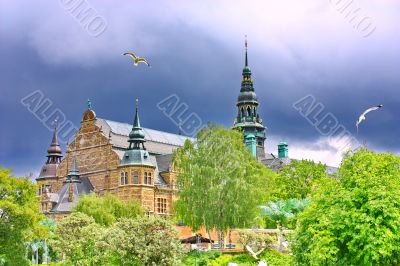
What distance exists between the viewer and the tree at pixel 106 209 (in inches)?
2694

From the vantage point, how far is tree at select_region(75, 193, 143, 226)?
225 feet

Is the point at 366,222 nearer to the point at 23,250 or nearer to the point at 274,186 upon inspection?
the point at 23,250

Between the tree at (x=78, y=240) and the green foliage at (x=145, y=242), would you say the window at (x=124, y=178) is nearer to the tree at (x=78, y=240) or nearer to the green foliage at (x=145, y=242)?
the tree at (x=78, y=240)

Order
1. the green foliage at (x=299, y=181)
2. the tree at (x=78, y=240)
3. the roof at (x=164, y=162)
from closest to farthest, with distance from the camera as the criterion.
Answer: the tree at (x=78, y=240)
the green foliage at (x=299, y=181)
the roof at (x=164, y=162)

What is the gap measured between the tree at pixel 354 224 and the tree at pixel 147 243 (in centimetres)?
1154

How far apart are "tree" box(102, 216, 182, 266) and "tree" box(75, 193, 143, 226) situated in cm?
3178

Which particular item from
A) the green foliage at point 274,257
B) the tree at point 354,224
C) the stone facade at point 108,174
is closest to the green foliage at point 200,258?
the green foliage at point 274,257

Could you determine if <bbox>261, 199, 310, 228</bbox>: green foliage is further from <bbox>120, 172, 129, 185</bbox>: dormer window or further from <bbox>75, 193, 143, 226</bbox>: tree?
<bbox>120, 172, 129, 185</bbox>: dormer window

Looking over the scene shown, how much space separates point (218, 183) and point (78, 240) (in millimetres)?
12666

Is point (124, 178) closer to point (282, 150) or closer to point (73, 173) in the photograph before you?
point (73, 173)

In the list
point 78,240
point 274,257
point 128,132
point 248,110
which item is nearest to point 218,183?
point 274,257

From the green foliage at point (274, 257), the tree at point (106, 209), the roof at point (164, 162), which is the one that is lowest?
the green foliage at point (274, 257)

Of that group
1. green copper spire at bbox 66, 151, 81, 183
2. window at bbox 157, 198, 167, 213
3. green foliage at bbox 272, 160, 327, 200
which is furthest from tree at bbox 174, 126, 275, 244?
green copper spire at bbox 66, 151, 81, 183

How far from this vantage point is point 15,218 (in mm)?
37344
